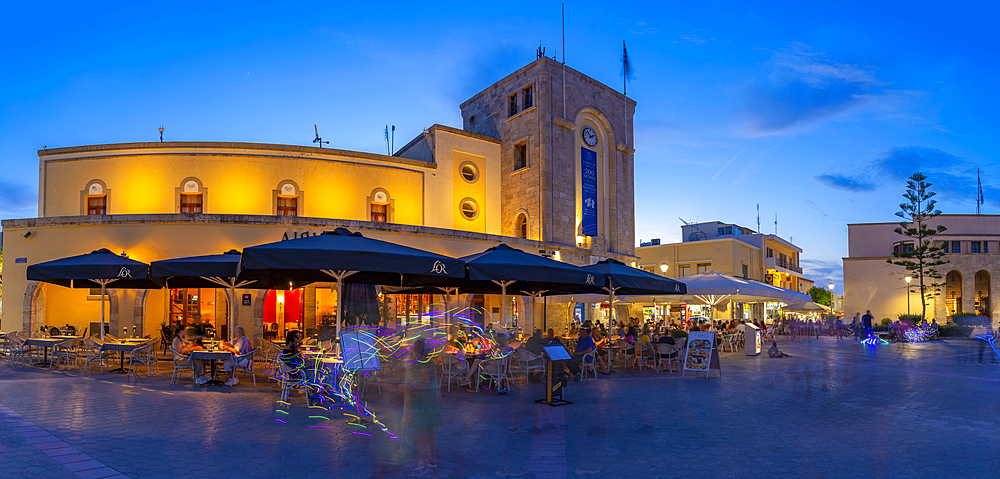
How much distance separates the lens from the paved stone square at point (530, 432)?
536 centimetres

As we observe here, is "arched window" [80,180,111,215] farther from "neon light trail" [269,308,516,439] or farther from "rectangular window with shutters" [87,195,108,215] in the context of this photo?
"neon light trail" [269,308,516,439]

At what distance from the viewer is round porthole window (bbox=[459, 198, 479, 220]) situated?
83.2 feet

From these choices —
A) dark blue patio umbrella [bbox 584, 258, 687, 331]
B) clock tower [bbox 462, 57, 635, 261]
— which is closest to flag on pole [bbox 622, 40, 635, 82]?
clock tower [bbox 462, 57, 635, 261]

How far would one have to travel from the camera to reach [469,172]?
2583cm

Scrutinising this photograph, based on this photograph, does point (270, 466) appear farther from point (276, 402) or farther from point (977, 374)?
point (977, 374)

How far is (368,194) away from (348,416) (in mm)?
15712

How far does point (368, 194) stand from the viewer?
22516mm

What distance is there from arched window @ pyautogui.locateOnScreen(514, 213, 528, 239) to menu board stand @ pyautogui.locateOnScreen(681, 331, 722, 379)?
525 inches

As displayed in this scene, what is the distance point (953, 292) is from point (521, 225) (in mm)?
36317

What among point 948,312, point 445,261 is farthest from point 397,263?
point 948,312

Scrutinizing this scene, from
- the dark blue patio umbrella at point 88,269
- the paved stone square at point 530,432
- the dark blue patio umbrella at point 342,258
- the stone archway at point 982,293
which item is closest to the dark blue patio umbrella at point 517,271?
the dark blue patio umbrella at point 342,258

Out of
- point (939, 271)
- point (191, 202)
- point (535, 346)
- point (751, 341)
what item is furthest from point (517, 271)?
point (939, 271)

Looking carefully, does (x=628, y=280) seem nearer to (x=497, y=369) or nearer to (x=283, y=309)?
(x=497, y=369)

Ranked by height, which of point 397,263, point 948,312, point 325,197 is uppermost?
point 325,197
